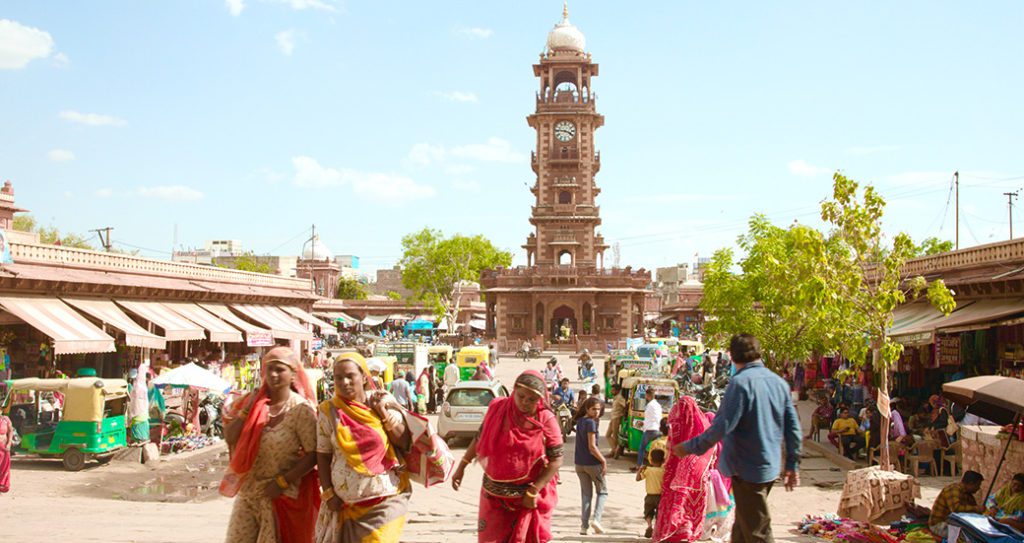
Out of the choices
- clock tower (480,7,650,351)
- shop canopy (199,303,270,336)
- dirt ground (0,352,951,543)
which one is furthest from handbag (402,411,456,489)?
clock tower (480,7,650,351)

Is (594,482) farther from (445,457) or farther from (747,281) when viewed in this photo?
(747,281)

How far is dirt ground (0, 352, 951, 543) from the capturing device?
826cm

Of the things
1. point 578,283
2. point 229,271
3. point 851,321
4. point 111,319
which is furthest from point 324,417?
point 578,283

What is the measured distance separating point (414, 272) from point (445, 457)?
2379 inches

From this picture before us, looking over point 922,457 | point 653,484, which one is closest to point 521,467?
point 653,484

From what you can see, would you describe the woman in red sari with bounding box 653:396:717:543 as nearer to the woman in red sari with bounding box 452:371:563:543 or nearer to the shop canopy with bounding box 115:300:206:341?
the woman in red sari with bounding box 452:371:563:543

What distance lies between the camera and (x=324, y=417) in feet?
16.6

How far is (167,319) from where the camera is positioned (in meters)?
22.9

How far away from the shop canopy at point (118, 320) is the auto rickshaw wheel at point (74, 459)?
22.9 ft

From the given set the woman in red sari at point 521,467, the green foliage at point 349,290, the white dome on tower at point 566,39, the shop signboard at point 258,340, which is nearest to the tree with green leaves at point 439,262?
Answer: the white dome on tower at point 566,39

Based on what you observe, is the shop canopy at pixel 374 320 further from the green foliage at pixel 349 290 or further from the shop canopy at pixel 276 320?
the shop canopy at pixel 276 320

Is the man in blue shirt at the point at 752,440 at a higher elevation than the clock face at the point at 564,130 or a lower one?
lower

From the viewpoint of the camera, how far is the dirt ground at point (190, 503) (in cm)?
826

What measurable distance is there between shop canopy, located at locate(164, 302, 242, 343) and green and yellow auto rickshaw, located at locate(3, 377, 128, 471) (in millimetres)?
10104
